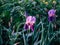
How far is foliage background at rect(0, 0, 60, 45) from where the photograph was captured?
8.75 ft

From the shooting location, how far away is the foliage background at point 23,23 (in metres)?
2.67

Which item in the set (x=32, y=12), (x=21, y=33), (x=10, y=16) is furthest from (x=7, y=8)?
(x=21, y=33)

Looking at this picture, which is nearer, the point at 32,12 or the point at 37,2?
the point at 32,12

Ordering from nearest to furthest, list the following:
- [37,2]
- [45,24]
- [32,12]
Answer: [45,24], [32,12], [37,2]

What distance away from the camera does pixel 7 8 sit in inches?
122

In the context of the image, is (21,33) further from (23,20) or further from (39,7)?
(39,7)

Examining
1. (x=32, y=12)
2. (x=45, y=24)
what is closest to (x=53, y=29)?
(x=45, y=24)

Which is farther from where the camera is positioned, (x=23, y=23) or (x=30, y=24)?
(x=23, y=23)

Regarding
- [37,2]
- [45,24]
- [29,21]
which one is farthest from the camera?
[37,2]

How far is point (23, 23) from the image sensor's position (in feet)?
9.41

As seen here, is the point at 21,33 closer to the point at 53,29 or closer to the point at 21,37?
the point at 21,37

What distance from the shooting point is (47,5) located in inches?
124

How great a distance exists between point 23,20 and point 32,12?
168 millimetres

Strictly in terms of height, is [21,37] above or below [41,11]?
below
